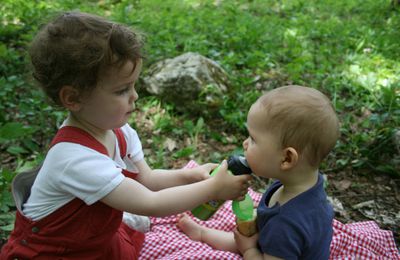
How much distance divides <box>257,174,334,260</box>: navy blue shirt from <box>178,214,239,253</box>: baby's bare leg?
432 millimetres

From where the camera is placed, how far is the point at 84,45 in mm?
1553

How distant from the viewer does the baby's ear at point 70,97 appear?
63.6 inches

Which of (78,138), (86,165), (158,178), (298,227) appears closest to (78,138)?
(78,138)

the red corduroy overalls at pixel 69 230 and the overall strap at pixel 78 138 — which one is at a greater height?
the overall strap at pixel 78 138

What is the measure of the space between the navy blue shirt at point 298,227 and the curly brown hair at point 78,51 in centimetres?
83

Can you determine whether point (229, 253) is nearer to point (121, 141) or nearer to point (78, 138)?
point (121, 141)

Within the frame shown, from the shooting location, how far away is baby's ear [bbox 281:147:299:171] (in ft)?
5.20

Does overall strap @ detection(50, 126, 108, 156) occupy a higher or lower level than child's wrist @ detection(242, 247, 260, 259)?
higher

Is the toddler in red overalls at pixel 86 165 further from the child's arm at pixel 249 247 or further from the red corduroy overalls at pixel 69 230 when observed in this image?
the child's arm at pixel 249 247

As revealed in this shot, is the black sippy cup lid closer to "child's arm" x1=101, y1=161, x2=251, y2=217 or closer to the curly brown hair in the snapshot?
"child's arm" x1=101, y1=161, x2=251, y2=217

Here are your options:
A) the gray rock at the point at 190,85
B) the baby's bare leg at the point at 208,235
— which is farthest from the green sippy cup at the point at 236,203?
the gray rock at the point at 190,85

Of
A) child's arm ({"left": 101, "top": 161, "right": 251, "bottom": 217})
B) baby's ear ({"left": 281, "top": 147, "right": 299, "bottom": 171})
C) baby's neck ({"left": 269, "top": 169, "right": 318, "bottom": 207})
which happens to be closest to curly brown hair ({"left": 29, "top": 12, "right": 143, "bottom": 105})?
child's arm ({"left": 101, "top": 161, "right": 251, "bottom": 217})

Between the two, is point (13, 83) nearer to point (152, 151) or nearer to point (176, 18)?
point (152, 151)

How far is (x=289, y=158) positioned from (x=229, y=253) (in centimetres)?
71
